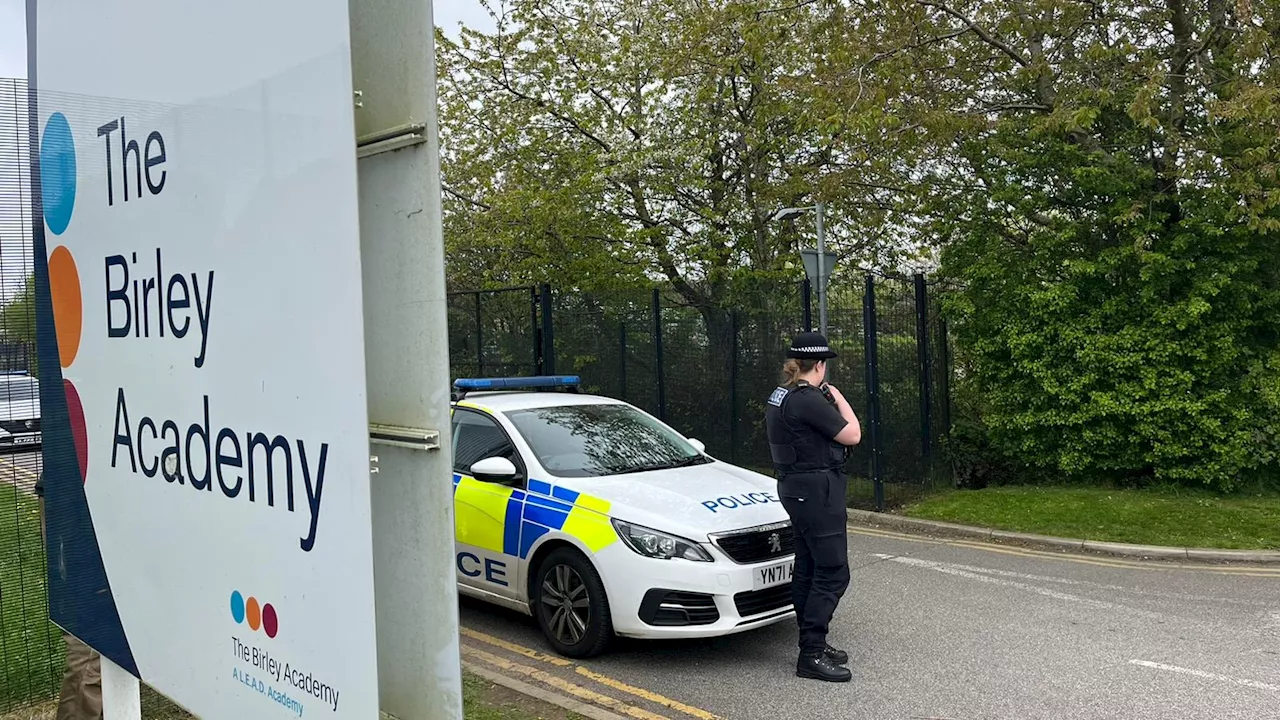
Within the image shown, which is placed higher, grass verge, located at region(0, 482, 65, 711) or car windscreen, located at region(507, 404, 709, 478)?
car windscreen, located at region(507, 404, 709, 478)

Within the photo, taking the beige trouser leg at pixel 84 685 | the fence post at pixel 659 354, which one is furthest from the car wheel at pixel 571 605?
the fence post at pixel 659 354

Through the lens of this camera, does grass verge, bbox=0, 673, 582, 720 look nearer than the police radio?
Yes

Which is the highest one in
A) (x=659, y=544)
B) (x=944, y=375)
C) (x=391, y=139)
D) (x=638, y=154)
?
(x=638, y=154)

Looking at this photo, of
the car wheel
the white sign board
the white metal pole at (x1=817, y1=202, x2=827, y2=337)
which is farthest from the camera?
the white metal pole at (x1=817, y1=202, x2=827, y2=337)

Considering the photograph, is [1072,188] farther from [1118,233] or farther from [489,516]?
[489,516]

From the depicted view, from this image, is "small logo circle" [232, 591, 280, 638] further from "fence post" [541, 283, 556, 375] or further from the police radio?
"fence post" [541, 283, 556, 375]

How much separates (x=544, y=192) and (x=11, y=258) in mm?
14513

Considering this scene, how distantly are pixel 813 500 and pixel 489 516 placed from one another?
2.25 metres

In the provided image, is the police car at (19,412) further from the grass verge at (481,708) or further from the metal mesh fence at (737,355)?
the metal mesh fence at (737,355)

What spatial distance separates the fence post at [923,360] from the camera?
12320 millimetres

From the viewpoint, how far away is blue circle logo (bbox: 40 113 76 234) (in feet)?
8.87

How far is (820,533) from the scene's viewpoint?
5.52 metres

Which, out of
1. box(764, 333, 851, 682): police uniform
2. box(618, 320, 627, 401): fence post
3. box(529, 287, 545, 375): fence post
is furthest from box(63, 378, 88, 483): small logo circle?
box(529, 287, 545, 375): fence post

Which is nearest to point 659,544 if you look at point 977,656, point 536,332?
point 977,656
